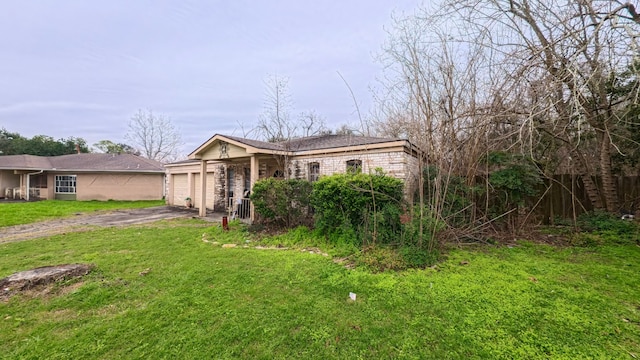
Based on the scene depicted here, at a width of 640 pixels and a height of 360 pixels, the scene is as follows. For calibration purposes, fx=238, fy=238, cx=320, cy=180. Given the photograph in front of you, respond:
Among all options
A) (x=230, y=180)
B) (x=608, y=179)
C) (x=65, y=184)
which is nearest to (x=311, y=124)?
(x=230, y=180)

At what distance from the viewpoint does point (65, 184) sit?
18.2 meters

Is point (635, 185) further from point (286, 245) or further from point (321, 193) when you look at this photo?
point (286, 245)

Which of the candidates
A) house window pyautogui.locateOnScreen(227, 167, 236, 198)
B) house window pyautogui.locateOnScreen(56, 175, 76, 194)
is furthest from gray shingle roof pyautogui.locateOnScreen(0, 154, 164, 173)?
house window pyautogui.locateOnScreen(227, 167, 236, 198)

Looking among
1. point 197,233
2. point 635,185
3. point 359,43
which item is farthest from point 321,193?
point 635,185

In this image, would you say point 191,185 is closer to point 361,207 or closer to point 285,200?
point 285,200

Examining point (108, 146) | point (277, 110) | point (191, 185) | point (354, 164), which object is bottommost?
point (191, 185)

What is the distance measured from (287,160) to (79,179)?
1838 centimetres

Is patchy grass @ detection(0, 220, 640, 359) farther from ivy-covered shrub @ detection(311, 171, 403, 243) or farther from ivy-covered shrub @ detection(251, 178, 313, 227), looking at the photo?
ivy-covered shrub @ detection(251, 178, 313, 227)

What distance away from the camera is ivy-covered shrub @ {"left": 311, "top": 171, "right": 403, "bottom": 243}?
540cm

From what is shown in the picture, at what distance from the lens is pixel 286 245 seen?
245 inches

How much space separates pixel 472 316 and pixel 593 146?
402 inches

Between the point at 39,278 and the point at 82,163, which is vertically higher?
the point at 82,163

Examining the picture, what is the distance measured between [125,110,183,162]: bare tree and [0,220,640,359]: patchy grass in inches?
1207

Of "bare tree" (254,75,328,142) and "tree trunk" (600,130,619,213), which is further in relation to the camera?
"bare tree" (254,75,328,142)
